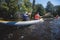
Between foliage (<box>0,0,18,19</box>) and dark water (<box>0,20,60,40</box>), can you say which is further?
foliage (<box>0,0,18,19</box>)

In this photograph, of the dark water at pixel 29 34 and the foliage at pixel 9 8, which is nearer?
the dark water at pixel 29 34

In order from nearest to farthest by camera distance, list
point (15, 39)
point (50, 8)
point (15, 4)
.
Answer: point (15, 39) → point (15, 4) → point (50, 8)

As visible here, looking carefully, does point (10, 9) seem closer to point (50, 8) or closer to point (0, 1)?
point (0, 1)

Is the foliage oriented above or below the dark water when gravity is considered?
above

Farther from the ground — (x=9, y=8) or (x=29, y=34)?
(x=9, y=8)

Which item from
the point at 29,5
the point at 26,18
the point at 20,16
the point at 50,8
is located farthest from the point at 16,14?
the point at 50,8

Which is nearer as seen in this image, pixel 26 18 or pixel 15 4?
pixel 26 18

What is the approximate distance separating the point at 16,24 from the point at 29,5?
7729mm

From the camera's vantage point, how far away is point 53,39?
770 centimetres

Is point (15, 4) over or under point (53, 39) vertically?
over

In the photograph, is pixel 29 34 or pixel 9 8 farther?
pixel 9 8

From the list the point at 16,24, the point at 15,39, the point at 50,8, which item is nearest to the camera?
the point at 15,39

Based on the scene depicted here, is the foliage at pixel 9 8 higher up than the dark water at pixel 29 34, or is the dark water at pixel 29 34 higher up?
the foliage at pixel 9 8

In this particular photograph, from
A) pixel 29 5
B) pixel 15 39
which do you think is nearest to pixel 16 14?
pixel 29 5
